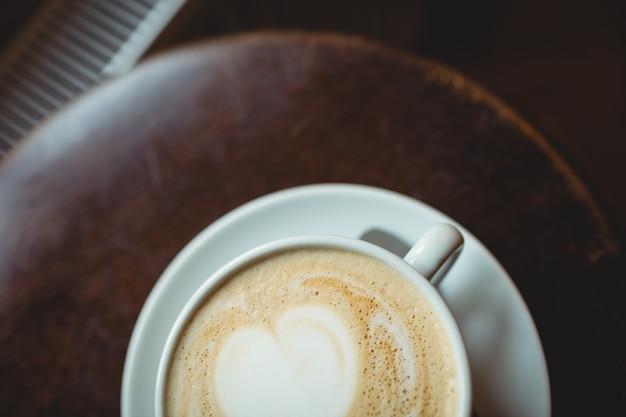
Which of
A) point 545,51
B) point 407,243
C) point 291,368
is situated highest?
point 545,51

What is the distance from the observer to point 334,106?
0.74 metres

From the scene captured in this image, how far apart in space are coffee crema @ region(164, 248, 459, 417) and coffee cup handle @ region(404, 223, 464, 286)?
0.9 inches

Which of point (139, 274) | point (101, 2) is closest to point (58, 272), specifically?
point (139, 274)

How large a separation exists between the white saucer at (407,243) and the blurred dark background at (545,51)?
0.73m

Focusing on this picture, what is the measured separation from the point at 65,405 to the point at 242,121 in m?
0.41

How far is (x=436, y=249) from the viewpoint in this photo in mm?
542

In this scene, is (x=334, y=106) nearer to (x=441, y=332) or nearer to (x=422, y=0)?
(x=441, y=332)

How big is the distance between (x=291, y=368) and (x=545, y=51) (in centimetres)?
132

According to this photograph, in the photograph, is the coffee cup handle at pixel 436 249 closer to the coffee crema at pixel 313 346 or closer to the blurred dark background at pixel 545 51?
the coffee crema at pixel 313 346

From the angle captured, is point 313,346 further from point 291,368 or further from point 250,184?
point 250,184

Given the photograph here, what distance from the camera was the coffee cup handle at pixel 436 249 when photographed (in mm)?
542

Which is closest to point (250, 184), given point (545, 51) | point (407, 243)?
point (407, 243)

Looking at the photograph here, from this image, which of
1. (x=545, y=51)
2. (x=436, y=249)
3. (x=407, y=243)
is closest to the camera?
(x=436, y=249)

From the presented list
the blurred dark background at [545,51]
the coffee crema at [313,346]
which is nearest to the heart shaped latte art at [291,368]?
the coffee crema at [313,346]
